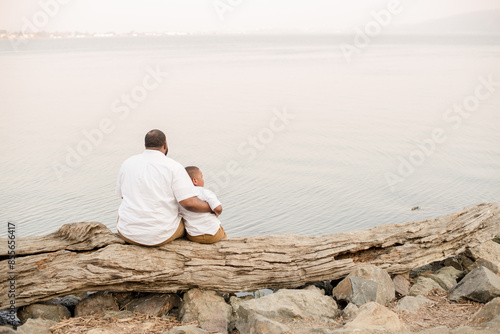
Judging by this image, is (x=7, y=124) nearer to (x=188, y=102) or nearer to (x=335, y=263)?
(x=188, y=102)

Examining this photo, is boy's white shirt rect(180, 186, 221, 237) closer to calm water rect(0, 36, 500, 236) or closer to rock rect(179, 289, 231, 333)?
rock rect(179, 289, 231, 333)

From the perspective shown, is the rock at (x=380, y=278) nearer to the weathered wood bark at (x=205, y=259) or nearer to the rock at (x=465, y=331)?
the weathered wood bark at (x=205, y=259)

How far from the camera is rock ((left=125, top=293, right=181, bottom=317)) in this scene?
5.36 metres

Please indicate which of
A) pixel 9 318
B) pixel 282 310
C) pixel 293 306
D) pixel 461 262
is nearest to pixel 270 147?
pixel 461 262

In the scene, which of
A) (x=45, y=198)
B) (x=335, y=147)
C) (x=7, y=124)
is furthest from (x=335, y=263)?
(x=7, y=124)

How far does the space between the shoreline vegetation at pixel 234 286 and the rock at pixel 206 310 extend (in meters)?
0.01

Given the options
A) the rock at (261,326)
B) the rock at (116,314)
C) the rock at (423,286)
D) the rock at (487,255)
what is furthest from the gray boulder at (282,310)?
the rock at (487,255)

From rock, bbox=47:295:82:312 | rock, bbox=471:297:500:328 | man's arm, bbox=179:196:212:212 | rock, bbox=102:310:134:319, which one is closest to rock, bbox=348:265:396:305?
rock, bbox=471:297:500:328

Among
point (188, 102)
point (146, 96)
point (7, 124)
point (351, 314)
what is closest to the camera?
point (351, 314)

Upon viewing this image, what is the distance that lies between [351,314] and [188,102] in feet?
55.2

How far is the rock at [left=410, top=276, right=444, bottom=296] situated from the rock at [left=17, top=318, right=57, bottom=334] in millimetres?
3919

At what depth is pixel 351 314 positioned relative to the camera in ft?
16.7

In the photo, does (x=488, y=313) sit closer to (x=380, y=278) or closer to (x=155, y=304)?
(x=380, y=278)

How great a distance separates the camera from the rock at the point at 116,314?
16.9 feet
